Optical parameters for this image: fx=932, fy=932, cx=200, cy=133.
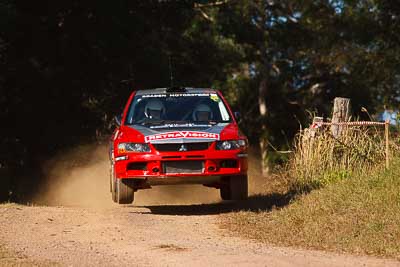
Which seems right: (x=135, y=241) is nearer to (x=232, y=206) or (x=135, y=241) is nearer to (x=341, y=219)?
(x=341, y=219)

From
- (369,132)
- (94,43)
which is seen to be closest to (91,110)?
(94,43)

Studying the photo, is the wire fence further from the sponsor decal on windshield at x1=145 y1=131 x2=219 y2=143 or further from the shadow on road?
the sponsor decal on windshield at x1=145 y1=131 x2=219 y2=143

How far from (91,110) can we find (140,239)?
1626 centimetres

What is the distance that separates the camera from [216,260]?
8.82m

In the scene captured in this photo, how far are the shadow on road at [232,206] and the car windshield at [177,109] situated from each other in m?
1.27

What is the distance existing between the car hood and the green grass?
1.06 m

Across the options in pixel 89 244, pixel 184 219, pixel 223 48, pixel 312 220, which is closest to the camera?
pixel 89 244

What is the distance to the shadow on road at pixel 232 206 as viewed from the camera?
42.9 feet

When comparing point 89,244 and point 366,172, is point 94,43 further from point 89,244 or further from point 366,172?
point 89,244

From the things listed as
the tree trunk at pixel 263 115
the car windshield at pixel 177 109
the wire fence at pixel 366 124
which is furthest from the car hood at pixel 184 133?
the tree trunk at pixel 263 115

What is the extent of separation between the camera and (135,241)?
1004cm

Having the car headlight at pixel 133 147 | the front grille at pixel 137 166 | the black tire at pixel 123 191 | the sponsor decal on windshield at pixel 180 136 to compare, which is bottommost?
the black tire at pixel 123 191

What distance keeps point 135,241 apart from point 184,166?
237 centimetres

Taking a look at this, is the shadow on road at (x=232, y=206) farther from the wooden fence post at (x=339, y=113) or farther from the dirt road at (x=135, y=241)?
the wooden fence post at (x=339, y=113)
